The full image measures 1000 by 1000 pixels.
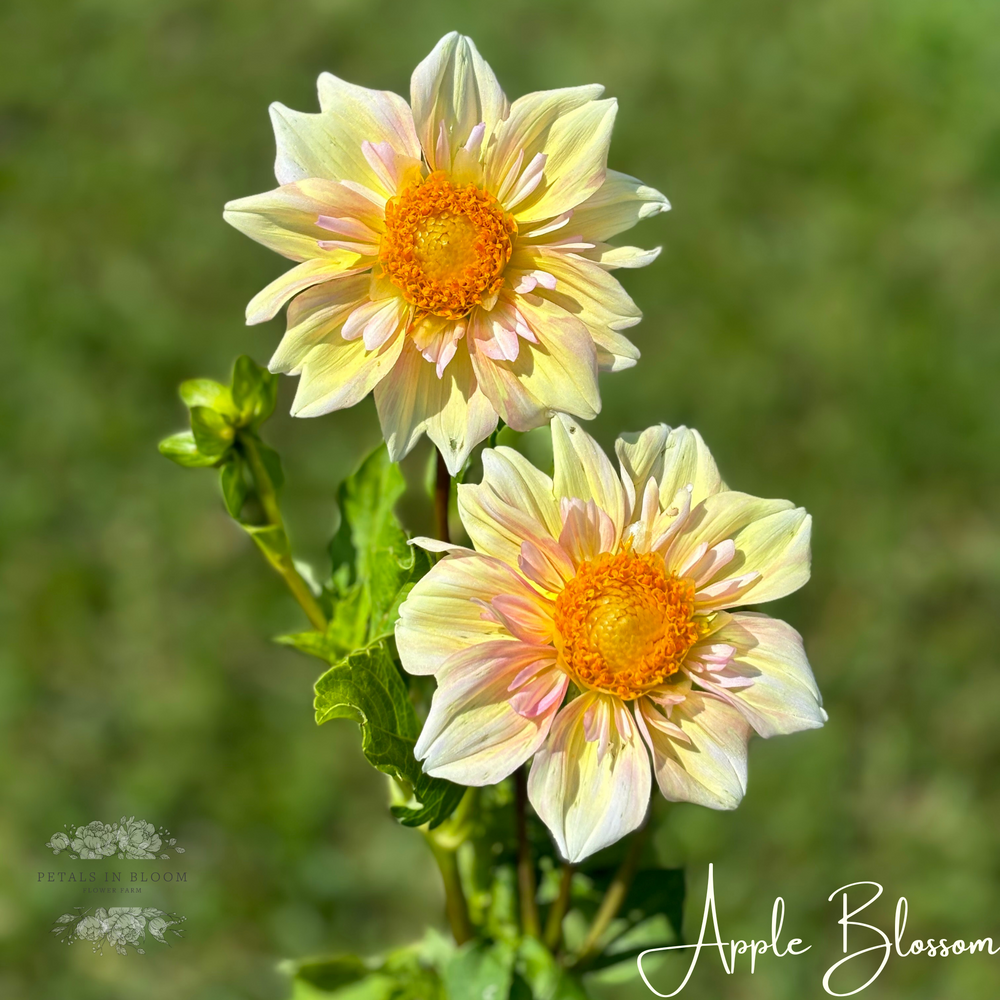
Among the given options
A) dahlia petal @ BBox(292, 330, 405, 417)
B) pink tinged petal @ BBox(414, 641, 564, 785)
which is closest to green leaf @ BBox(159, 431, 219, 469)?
dahlia petal @ BBox(292, 330, 405, 417)

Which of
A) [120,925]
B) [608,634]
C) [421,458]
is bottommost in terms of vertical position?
[120,925]

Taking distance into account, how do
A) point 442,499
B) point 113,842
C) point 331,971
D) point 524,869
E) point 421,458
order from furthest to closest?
point 421,458 → point 331,971 → point 113,842 → point 524,869 → point 442,499

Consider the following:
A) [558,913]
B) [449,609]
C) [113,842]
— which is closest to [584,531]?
[449,609]

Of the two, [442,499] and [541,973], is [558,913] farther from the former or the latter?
[442,499]

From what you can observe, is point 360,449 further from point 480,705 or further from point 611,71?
point 480,705

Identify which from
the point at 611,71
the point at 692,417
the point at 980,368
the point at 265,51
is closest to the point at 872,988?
the point at 692,417

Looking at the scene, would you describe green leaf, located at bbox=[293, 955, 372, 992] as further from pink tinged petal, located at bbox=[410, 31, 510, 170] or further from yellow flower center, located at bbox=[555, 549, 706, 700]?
pink tinged petal, located at bbox=[410, 31, 510, 170]
